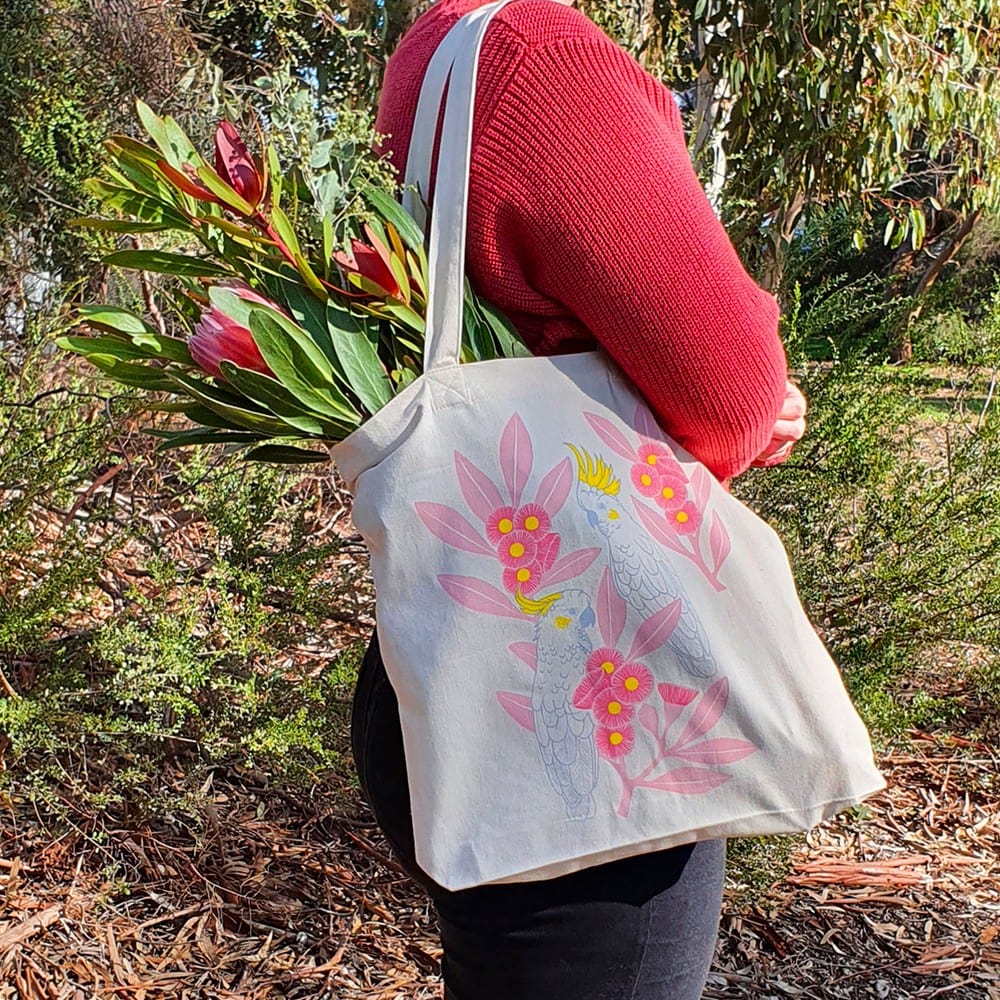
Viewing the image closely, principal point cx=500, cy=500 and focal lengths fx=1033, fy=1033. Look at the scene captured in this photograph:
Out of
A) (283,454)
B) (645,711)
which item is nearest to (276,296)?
(283,454)

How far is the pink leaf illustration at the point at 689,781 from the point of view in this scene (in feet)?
3.10

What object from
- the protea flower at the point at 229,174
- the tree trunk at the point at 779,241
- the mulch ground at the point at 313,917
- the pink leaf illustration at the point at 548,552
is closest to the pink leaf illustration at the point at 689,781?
the pink leaf illustration at the point at 548,552

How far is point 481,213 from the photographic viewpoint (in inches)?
37.7

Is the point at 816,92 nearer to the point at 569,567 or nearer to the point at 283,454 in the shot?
the point at 283,454

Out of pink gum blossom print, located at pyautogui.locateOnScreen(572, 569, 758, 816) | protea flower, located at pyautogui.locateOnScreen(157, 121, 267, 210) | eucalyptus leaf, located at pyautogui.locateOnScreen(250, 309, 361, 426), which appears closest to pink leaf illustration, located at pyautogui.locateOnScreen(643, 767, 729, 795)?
pink gum blossom print, located at pyautogui.locateOnScreen(572, 569, 758, 816)

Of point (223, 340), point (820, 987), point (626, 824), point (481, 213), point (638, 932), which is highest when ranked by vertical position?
point (481, 213)

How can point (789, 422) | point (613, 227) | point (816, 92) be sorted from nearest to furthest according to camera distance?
point (613, 227) < point (789, 422) < point (816, 92)

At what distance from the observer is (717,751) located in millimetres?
962

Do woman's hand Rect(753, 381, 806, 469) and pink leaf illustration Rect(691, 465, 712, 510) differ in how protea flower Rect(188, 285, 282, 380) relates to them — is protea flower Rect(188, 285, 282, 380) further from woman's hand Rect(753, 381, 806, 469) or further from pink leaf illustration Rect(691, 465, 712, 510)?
woman's hand Rect(753, 381, 806, 469)

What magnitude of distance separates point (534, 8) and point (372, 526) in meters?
0.51

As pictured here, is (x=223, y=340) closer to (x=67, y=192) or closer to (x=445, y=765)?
(x=445, y=765)

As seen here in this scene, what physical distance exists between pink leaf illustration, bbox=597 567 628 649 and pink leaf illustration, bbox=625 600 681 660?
0.05ft

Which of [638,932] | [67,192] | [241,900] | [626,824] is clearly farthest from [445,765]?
[67,192]

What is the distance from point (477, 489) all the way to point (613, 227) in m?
0.27
